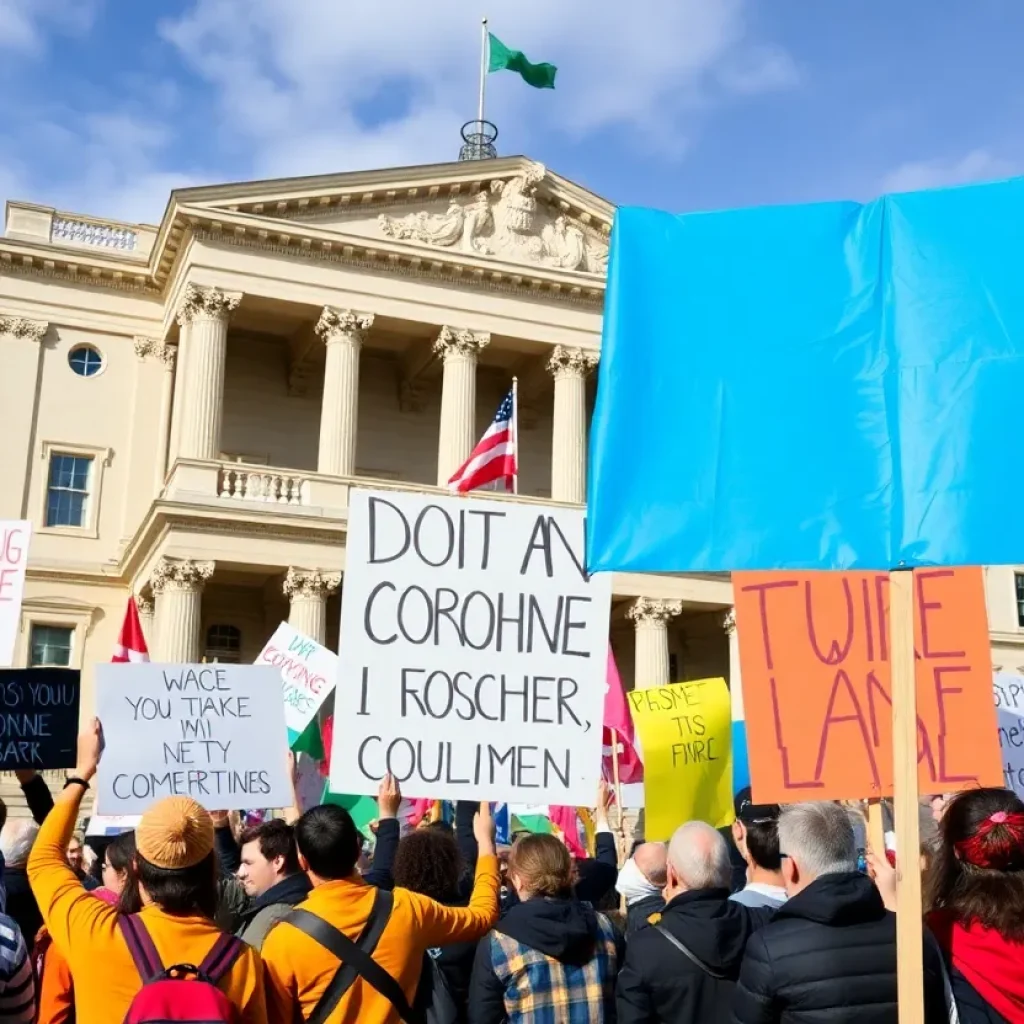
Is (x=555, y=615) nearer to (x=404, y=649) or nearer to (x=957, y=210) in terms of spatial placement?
(x=404, y=649)

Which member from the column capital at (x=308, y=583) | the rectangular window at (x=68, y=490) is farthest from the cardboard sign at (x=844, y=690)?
the rectangular window at (x=68, y=490)

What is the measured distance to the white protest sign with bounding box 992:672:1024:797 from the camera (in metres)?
8.72

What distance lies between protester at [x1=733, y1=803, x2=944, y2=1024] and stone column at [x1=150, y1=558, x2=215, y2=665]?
80.7 ft

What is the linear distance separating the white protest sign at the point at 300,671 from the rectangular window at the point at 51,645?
62.9 feet

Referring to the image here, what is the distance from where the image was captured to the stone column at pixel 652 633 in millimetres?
31203

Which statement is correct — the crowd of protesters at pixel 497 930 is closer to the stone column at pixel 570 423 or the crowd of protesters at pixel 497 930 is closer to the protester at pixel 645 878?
the protester at pixel 645 878

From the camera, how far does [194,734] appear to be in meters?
8.02

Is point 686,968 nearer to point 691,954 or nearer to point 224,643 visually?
point 691,954

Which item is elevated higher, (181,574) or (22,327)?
(22,327)

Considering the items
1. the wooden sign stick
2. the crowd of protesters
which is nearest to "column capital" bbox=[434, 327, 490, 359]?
the crowd of protesters

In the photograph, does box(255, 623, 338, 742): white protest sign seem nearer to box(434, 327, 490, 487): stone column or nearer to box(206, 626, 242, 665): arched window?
box(434, 327, 490, 487): stone column

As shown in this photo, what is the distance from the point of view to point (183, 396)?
29.4 m

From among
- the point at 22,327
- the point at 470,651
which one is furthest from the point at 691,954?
the point at 22,327

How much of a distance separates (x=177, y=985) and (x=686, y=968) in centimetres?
191
